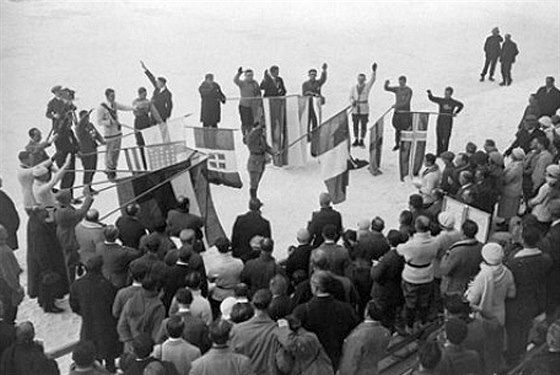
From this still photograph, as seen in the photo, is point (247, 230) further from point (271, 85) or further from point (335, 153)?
point (271, 85)

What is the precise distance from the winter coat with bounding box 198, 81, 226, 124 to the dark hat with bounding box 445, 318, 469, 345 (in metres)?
10.0

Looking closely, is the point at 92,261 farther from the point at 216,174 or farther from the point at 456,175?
the point at 456,175

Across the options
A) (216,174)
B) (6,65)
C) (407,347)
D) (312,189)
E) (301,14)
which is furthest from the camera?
(301,14)

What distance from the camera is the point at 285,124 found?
50.7 ft

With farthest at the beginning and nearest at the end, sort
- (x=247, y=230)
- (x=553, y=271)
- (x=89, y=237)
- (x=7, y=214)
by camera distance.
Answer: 1. (x=7, y=214)
2. (x=247, y=230)
3. (x=89, y=237)
4. (x=553, y=271)

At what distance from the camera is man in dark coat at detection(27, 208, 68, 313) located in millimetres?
10375

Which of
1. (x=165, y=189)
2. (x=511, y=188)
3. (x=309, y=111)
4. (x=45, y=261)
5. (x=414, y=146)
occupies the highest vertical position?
(x=165, y=189)

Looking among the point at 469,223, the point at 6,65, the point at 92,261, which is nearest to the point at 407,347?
the point at 469,223

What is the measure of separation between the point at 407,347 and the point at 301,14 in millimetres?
21890

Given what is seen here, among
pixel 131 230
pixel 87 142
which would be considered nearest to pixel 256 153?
pixel 87 142

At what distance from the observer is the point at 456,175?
12008 mm

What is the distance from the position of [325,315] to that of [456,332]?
4.06 feet

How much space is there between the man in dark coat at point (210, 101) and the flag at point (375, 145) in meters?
3.07

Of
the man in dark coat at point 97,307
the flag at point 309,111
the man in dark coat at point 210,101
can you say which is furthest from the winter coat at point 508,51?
the man in dark coat at point 97,307
